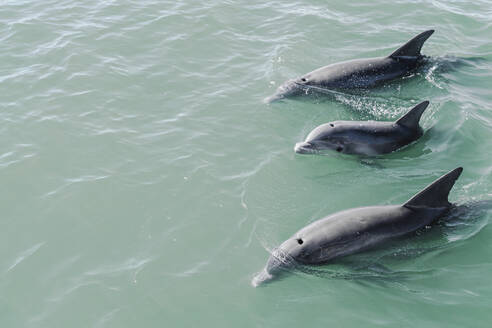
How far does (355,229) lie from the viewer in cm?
1055

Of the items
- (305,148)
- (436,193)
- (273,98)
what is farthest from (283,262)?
(273,98)

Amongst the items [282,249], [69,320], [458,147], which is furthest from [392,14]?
[69,320]

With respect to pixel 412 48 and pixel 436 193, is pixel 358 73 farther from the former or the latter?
pixel 436 193

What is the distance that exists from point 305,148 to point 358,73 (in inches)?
170

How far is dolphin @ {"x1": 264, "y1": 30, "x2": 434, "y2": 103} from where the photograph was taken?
16609 millimetres

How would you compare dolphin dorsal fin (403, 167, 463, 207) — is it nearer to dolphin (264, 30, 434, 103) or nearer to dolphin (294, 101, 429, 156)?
dolphin (294, 101, 429, 156)

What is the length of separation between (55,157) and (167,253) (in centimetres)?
496

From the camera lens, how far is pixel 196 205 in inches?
484

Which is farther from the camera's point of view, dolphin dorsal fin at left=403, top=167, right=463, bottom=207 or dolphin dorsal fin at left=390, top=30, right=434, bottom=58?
dolphin dorsal fin at left=390, top=30, right=434, bottom=58

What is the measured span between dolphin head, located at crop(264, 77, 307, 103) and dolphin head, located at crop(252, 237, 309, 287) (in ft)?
22.4

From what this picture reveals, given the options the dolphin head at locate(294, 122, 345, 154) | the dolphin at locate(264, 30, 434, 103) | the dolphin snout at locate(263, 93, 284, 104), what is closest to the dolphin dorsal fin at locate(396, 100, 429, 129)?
the dolphin head at locate(294, 122, 345, 154)

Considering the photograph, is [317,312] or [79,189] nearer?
[317,312]

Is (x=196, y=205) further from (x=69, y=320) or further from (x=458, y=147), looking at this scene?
(x=458, y=147)

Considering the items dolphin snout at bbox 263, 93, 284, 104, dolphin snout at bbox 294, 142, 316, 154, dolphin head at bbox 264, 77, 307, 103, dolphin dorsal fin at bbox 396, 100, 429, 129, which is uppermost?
dolphin head at bbox 264, 77, 307, 103
